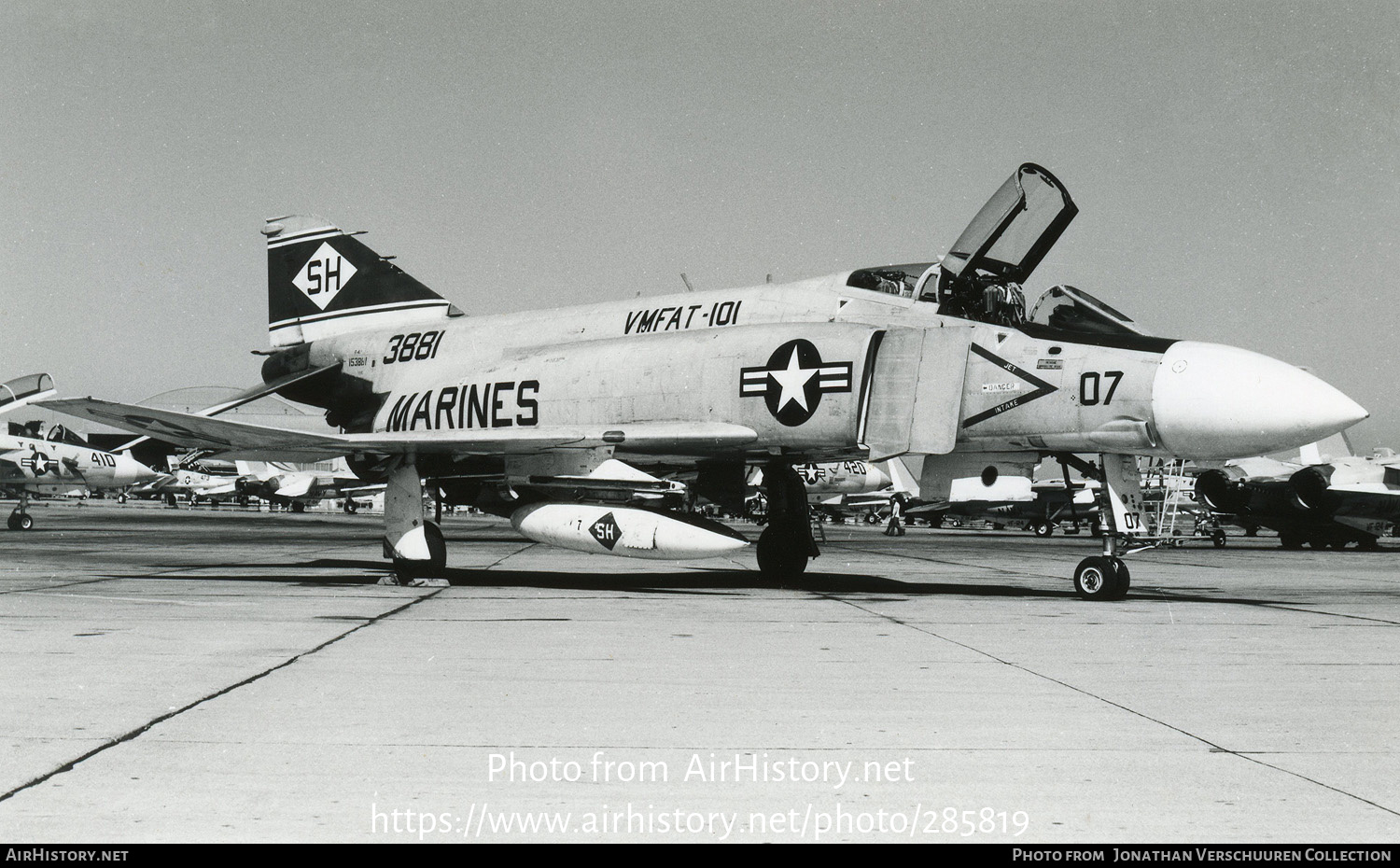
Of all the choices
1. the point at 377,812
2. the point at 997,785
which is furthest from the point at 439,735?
the point at 997,785

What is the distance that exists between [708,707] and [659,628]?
10.5ft

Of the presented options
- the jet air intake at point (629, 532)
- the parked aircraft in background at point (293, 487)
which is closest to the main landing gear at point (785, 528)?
the jet air intake at point (629, 532)

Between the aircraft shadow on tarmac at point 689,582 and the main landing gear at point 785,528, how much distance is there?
0.21 metres

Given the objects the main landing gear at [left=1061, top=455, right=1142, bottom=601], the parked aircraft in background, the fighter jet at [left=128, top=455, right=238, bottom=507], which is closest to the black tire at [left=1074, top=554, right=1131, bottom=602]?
the main landing gear at [left=1061, top=455, right=1142, bottom=601]

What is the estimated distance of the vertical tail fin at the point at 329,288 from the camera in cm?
1659

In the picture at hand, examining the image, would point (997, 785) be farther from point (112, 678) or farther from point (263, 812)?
point (112, 678)

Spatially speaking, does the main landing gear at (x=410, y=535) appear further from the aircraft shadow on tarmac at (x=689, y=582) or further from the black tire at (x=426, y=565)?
the aircraft shadow on tarmac at (x=689, y=582)

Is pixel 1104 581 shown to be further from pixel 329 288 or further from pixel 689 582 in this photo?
pixel 329 288

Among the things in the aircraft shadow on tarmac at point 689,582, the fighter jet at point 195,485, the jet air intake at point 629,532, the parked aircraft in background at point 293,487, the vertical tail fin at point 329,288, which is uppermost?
the vertical tail fin at point 329,288

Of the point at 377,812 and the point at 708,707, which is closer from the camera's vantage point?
the point at 377,812

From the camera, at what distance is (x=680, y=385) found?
12.1 metres

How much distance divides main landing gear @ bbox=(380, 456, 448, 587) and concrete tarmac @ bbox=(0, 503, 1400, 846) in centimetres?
201

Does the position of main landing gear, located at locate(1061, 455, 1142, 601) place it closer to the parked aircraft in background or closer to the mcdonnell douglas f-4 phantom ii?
the mcdonnell douglas f-4 phantom ii

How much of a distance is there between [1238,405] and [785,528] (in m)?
5.47
